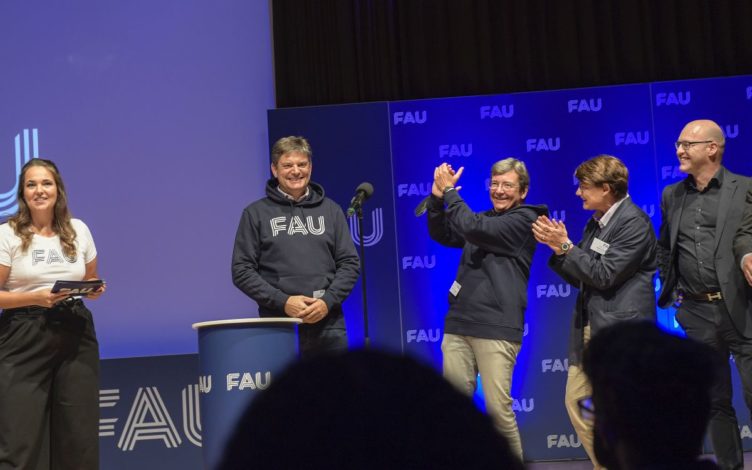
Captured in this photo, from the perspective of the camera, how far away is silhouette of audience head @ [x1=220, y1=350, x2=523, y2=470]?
58cm

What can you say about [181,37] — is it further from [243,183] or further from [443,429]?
[443,429]

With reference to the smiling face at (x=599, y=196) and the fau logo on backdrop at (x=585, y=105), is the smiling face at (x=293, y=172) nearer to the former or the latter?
the smiling face at (x=599, y=196)

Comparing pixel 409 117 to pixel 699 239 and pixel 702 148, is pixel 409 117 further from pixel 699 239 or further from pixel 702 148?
pixel 699 239

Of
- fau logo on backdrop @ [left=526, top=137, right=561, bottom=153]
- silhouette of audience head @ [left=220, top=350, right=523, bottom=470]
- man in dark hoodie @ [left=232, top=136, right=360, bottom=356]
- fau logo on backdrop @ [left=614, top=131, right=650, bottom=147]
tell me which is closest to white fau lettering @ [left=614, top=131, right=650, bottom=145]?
fau logo on backdrop @ [left=614, top=131, right=650, bottom=147]

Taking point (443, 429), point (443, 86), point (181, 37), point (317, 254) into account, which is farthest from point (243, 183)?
point (443, 429)

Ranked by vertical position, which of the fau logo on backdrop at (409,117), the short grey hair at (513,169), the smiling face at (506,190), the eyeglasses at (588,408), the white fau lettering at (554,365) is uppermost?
the fau logo on backdrop at (409,117)

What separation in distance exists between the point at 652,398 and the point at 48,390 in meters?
3.12

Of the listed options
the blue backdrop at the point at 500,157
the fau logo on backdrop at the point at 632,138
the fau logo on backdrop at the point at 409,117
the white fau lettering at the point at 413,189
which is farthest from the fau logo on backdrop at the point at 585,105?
the white fau lettering at the point at 413,189

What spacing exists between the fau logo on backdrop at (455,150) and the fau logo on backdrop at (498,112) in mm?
233

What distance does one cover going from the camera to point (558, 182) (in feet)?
18.4

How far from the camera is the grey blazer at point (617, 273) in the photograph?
12.9 ft

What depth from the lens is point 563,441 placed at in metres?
5.36

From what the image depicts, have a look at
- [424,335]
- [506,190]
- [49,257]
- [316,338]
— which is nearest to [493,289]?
[506,190]

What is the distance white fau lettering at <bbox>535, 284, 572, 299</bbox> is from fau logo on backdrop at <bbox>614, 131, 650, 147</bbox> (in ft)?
3.46
